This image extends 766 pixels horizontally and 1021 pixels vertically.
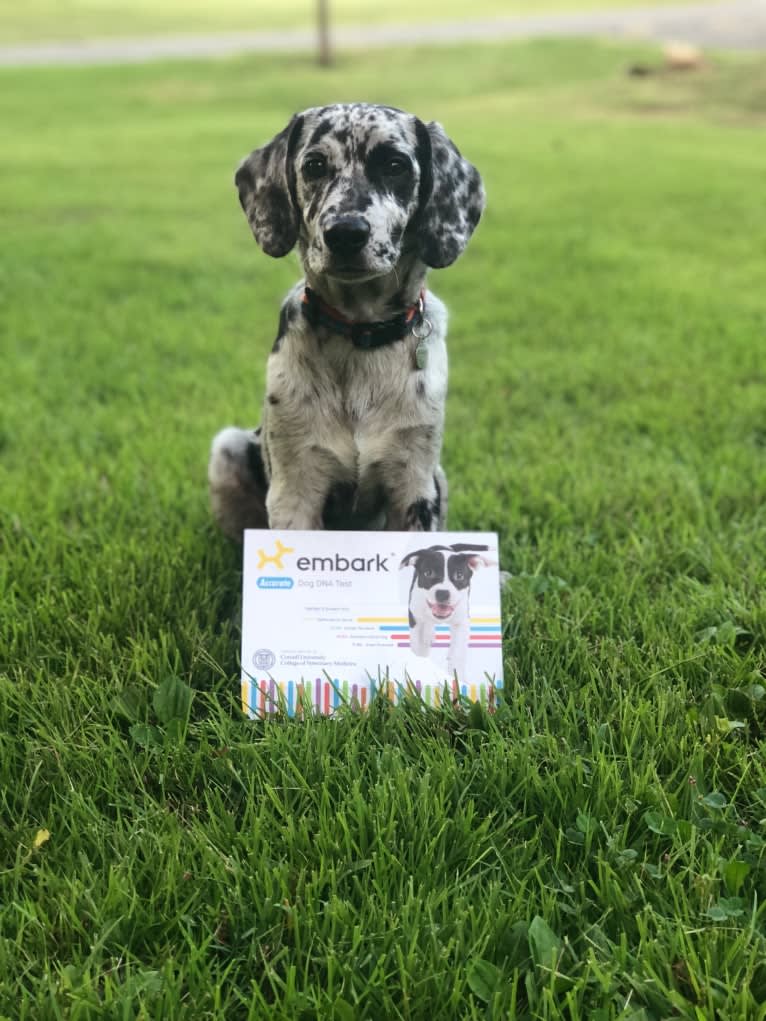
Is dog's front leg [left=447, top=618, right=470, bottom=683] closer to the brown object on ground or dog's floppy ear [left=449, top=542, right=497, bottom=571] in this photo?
dog's floppy ear [left=449, top=542, right=497, bottom=571]

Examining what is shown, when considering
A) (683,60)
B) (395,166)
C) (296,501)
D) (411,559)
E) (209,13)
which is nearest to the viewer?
(395,166)

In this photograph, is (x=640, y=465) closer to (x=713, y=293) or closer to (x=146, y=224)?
(x=713, y=293)

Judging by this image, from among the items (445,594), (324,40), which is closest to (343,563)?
(445,594)

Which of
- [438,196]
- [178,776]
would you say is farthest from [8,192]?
[178,776]

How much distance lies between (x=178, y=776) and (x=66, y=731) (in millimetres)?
326

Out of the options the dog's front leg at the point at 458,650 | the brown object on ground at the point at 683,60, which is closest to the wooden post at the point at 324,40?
the brown object on ground at the point at 683,60

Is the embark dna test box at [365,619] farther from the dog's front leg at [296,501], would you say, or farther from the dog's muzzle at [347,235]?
the dog's muzzle at [347,235]

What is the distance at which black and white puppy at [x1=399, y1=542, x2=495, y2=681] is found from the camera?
90.1 inches

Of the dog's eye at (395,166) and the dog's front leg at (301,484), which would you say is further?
the dog's front leg at (301,484)

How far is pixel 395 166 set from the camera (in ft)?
7.39

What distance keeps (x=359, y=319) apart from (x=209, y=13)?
35.5m

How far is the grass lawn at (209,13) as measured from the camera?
29.0 metres

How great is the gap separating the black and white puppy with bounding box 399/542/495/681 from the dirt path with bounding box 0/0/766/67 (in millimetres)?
Answer: 22807

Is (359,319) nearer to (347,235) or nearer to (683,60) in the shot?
(347,235)
